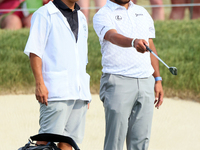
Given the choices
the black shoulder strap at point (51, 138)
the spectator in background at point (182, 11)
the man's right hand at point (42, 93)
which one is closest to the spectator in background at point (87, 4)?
the spectator in background at point (182, 11)

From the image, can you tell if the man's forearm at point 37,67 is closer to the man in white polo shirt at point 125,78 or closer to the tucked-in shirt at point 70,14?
the tucked-in shirt at point 70,14

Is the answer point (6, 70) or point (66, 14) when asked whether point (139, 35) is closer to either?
point (66, 14)

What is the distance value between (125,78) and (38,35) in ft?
1.91

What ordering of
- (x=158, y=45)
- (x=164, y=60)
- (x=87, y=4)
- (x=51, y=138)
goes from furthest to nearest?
(x=87, y=4) → (x=158, y=45) → (x=164, y=60) → (x=51, y=138)

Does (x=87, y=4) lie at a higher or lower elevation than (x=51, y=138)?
higher

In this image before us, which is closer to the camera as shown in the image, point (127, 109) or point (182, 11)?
point (127, 109)

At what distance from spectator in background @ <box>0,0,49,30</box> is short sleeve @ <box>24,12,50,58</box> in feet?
22.1

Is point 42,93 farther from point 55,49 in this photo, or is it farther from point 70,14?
point 70,14

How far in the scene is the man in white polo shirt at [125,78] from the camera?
7.05ft

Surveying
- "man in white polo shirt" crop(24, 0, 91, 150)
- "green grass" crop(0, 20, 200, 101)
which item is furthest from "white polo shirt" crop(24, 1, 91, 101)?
"green grass" crop(0, 20, 200, 101)

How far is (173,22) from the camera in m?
7.86

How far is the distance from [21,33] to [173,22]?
10.6 ft

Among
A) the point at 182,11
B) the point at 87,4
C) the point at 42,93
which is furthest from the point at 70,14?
the point at 182,11

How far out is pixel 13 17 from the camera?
847cm
